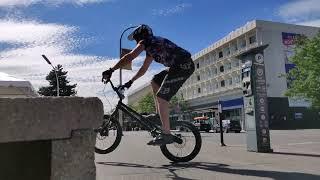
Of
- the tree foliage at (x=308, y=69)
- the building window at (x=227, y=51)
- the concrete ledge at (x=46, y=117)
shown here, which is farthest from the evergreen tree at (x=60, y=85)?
the concrete ledge at (x=46, y=117)

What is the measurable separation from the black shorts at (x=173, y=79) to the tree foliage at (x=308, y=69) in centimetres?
3868

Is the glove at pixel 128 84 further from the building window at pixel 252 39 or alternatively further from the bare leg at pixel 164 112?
the building window at pixel 252 39

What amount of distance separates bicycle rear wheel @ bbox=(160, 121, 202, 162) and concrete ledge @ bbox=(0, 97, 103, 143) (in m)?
3.54

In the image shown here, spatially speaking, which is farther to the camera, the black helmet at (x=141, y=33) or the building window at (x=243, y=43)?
the building window at (x=243, y=43)

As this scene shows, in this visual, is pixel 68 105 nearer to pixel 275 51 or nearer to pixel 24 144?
pixel 24 144

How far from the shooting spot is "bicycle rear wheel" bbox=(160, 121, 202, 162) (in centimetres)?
627

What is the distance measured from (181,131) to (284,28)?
210 feet

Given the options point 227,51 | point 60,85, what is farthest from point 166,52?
point 60,85

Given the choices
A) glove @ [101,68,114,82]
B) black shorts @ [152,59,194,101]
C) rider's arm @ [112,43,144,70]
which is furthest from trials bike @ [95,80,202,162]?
rider's arm @ [112,43,144,70]

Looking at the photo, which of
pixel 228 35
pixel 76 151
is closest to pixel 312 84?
pixel 228 35

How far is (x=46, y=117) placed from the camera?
2590 mm

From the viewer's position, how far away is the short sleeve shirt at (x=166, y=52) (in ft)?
18.7

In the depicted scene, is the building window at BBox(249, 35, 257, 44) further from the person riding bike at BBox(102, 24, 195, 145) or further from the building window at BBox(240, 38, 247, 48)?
the person riding bike at BBox(102, 24, 195, 145)

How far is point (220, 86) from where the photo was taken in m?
74.4
